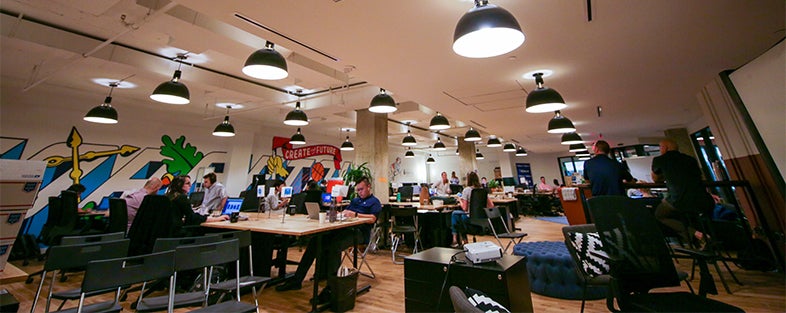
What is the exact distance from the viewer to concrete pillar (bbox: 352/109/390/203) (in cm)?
709

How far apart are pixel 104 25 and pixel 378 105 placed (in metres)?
3.87

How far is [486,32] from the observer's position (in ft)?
5.97

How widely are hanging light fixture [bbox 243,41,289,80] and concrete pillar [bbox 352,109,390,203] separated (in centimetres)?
439

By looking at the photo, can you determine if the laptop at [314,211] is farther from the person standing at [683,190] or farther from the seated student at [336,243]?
the person standing at [683,190]

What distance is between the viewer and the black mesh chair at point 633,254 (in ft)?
5.87

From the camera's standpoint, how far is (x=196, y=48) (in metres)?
3.94

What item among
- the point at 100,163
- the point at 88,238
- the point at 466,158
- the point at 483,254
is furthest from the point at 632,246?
the point at 466,158

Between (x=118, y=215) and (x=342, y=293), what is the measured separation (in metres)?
3.45

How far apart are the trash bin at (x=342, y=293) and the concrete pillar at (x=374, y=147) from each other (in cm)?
407

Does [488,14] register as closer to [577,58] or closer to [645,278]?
[645,278]

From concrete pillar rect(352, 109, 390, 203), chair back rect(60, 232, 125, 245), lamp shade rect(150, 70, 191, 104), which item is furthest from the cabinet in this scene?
concrete pillar rect(352, 109, 390, 203)

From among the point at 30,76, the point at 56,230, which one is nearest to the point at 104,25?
the point at 30,76

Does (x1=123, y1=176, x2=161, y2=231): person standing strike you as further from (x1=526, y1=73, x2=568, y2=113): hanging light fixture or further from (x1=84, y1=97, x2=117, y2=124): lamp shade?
(x1=526, y1=73, x2=568, y2=113): hanging light fixture

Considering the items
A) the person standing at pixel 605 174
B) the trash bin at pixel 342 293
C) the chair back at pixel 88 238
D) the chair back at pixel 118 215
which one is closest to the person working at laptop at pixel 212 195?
the chair back at pixel 118 215
